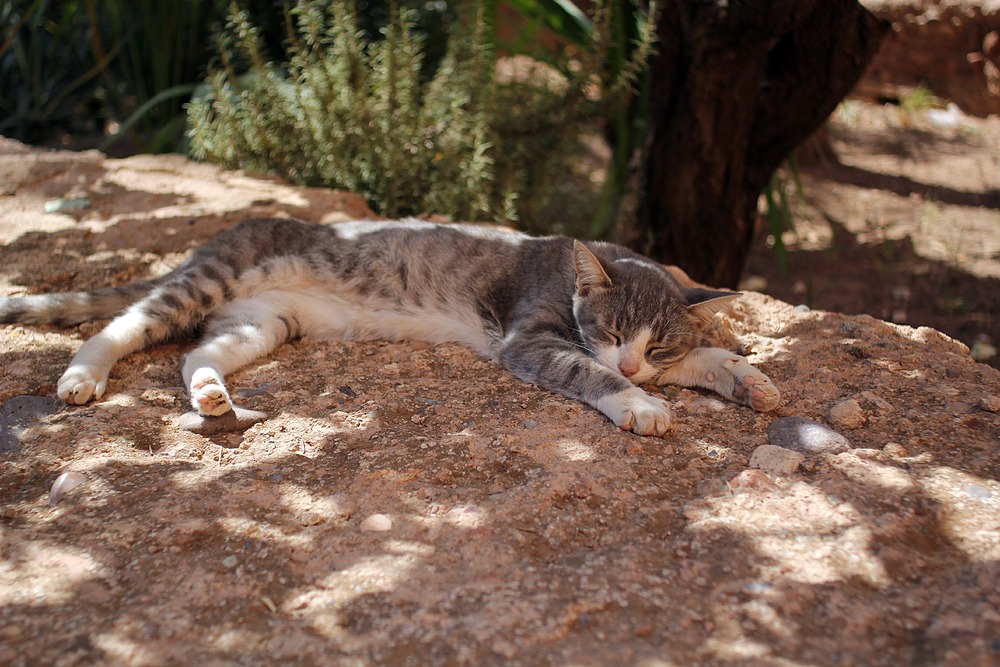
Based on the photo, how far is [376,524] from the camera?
2381 mm

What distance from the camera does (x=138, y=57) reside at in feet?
24.9

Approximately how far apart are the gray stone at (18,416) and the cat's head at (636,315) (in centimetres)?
212

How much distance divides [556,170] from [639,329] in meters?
2.71

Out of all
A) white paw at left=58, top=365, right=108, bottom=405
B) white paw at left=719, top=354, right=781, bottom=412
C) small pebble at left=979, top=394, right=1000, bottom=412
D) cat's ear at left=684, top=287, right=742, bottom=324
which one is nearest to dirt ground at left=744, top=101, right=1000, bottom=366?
small pebble at left=979, top=394, right=1000, bottom=412

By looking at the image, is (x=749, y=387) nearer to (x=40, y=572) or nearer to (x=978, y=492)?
(x=978, y=492)

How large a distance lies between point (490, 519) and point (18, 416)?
183 cm

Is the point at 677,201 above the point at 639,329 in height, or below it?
above

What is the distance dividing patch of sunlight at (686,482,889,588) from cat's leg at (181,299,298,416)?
172 cm

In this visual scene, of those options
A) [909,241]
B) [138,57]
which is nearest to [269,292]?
[138,57]

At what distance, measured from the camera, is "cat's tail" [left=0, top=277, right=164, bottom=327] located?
141 inches

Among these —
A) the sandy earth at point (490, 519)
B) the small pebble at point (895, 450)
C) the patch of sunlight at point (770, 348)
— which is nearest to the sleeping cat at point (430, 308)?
the sandy earth at point (490, 519)

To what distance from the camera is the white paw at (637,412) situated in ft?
9.37

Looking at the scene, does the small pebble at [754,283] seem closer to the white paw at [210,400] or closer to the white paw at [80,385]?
the white paw at [210,400]

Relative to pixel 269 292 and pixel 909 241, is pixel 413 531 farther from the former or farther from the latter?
pixel 909 241
